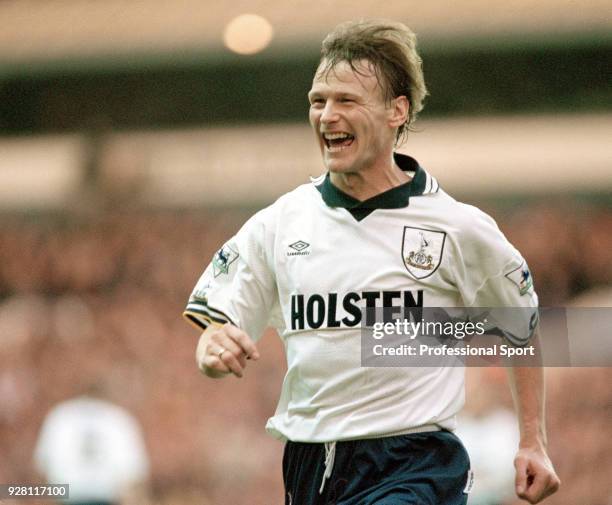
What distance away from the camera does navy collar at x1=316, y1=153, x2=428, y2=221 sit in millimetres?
3928

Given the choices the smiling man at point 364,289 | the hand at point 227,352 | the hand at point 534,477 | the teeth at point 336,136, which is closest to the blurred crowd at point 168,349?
the hand at point 534,477

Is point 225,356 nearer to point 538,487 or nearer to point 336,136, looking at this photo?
point 336,136

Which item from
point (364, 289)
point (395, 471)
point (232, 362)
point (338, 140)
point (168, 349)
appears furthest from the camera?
point (168, 349)

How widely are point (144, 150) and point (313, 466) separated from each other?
1323 centimetres

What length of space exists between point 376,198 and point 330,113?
1.09ft

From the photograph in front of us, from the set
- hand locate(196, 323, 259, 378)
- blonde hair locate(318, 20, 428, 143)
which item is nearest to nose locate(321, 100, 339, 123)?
blonde hair locate(318, 20, 428, 143)

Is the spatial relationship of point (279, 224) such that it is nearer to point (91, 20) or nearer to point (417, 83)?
point (417, 83)

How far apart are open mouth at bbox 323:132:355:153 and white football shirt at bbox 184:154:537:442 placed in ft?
0.54

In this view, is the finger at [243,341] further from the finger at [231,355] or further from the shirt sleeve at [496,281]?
the shirt sleeve at [496,281]

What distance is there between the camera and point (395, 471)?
3.69 metres

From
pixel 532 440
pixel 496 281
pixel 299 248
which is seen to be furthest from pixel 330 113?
pixel 532 440

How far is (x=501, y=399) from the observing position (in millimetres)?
9578

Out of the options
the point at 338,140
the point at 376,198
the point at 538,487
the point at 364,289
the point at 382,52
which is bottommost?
the point at 538,487

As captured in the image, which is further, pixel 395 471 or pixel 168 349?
pixel 168 349
